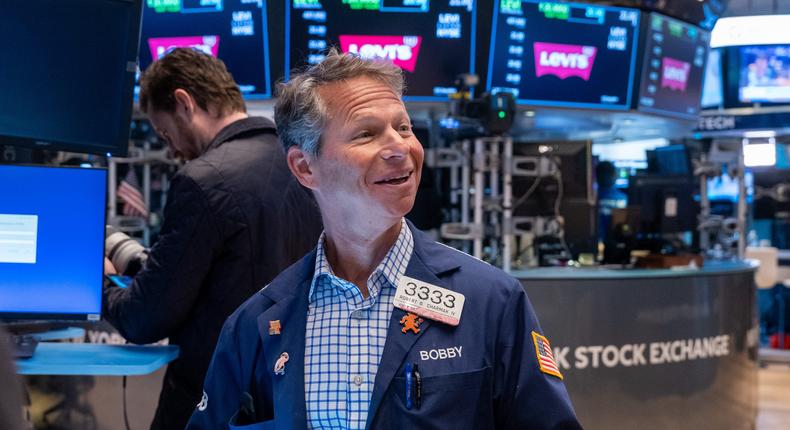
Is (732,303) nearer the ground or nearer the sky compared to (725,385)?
nearer the sky

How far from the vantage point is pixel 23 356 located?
90.4 inches

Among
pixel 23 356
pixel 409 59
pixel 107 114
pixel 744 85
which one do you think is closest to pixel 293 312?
pixel 23 356

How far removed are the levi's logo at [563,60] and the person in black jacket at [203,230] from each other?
3767mm

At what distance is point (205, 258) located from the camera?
89.0 inches

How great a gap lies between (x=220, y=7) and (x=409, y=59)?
4.14 feet

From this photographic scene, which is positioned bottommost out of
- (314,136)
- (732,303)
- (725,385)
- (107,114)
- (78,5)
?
(725,385)

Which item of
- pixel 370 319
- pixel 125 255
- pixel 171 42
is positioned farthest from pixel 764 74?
pixel 370 319

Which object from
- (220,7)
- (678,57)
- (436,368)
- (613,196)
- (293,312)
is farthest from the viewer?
(613,196)

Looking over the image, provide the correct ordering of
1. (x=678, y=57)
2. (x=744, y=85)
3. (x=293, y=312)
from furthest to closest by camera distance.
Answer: (x=744, y=85)
(x=678, y=57)
(x=293, y=312)

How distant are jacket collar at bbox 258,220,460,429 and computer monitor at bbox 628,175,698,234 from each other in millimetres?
5191

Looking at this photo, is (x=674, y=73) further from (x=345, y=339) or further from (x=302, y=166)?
(x=345, y=339)

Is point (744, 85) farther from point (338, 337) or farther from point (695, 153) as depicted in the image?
point (338, 337)

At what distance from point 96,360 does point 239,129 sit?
0.75 meters

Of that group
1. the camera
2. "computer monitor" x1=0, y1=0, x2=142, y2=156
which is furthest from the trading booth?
"computer monitor" x1=0, y1=0, x2=142, y2=156
